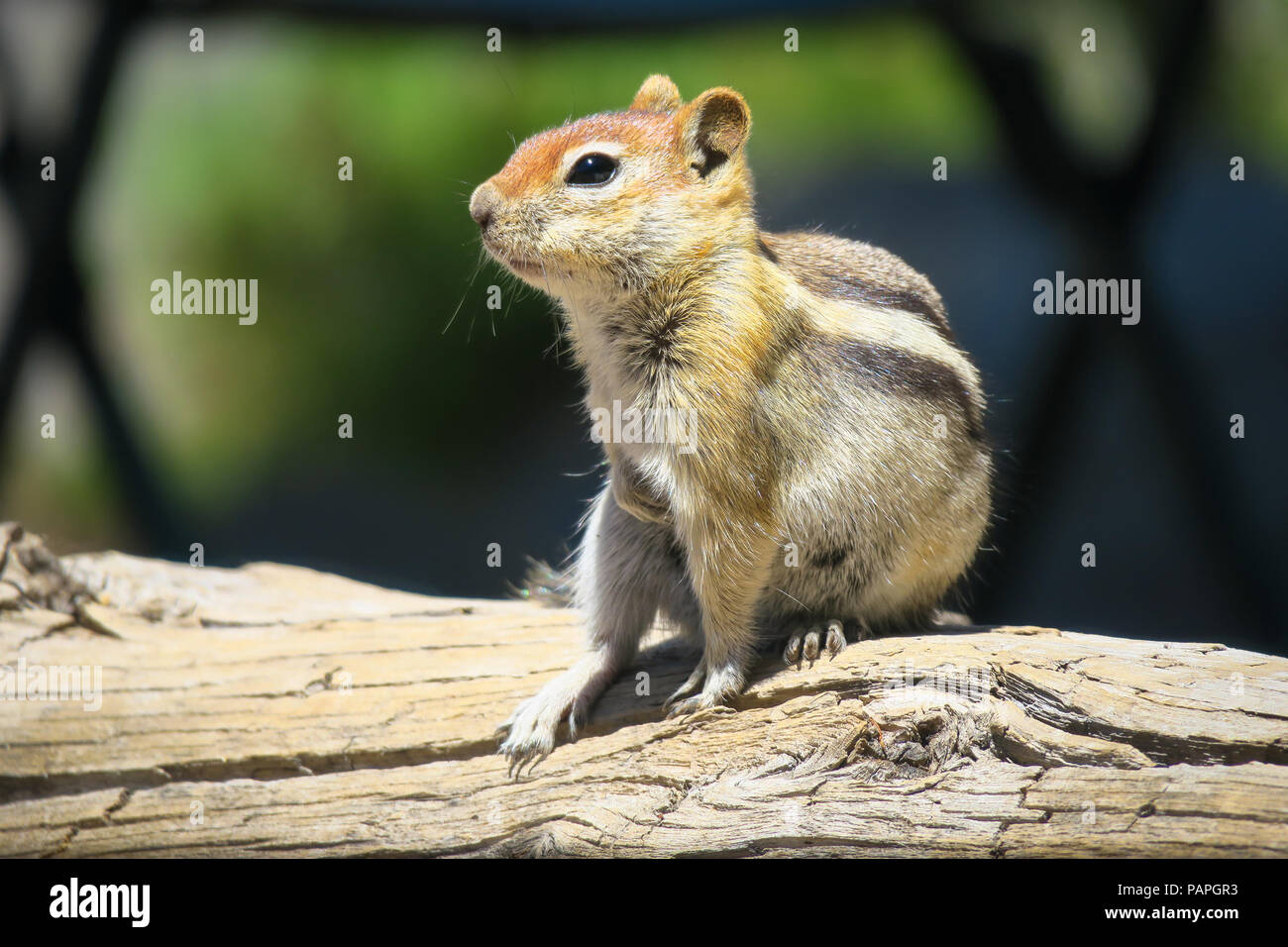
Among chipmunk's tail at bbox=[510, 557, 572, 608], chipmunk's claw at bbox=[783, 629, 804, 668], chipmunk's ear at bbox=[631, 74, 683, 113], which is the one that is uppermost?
chipmunk's ear at bbox=[631, 74, 683, 113]

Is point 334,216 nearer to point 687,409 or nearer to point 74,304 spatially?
point 74,304

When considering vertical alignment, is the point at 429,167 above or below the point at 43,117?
below

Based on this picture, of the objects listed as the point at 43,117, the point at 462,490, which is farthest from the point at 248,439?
the point at 43,117

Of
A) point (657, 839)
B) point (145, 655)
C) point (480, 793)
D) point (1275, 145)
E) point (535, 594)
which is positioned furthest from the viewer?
point (535, 594)

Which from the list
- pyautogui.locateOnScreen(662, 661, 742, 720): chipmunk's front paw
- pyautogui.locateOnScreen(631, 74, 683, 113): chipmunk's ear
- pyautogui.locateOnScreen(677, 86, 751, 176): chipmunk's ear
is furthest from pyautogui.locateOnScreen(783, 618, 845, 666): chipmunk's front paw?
pyautogui.locateOnScreen(631, 74, 683, 113): chipmunk's ear

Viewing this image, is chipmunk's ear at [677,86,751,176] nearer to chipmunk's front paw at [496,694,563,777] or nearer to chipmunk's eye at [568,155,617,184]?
chipmunk's eye at [568,155,617,184]

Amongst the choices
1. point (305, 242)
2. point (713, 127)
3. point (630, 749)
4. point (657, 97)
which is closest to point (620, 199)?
point (713, 127)

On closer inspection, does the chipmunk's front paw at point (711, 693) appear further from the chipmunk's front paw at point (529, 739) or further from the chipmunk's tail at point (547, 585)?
the chipmunk's tail at point (547, 585)

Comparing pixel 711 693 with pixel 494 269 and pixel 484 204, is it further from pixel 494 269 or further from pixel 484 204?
pixel 494 269
